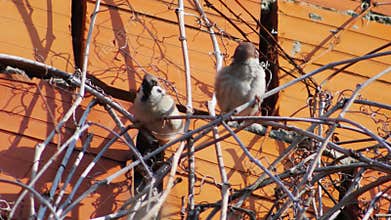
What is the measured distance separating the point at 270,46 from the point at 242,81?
409mm

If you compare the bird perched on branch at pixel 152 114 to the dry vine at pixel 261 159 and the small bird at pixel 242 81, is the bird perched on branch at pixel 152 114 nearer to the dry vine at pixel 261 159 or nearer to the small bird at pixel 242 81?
the dry vine at pixel 261 159

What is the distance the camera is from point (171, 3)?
3.70 m

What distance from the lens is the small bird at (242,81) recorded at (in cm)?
331

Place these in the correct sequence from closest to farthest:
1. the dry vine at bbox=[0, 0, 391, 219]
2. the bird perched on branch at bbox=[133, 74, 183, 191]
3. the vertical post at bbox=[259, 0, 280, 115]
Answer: the dry vine at bbox=[0, 0, 391, 219] < the bird perched on branch at bbox=[133, 74, 183, 191] < the vertical post at bbox=[259, 0, 280, 115]

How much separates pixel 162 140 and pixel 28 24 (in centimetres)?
70

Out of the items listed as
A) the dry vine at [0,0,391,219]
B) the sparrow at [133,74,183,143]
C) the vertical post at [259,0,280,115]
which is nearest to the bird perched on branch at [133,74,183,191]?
the sparrow at [133,74,183,143]

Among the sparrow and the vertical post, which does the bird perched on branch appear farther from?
the vertical post

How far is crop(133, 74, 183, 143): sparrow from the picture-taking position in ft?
11.0

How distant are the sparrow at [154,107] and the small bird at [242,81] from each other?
0.70 feet

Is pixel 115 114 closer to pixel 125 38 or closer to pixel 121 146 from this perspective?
pixel 121 146

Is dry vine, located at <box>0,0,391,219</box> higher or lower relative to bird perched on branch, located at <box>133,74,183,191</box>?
lower

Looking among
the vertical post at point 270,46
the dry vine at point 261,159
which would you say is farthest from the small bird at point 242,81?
the vertical post at point 270,46

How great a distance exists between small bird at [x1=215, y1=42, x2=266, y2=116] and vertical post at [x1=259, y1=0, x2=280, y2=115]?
18 centimetres

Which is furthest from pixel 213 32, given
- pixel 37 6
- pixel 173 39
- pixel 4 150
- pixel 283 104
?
pixel 4 150
